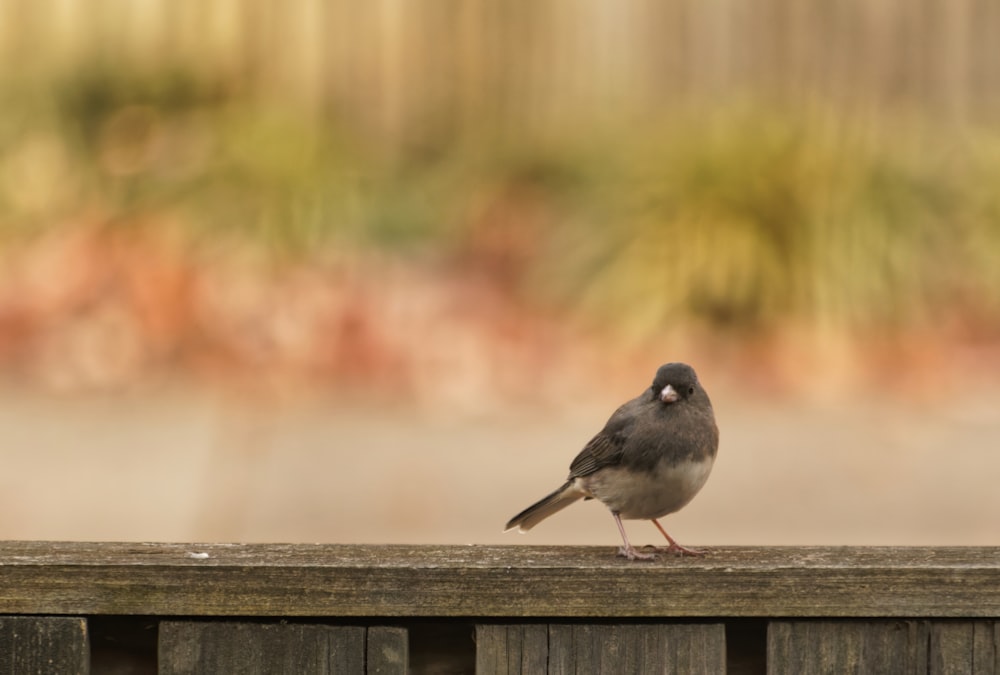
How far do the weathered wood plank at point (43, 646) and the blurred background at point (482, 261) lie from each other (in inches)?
145

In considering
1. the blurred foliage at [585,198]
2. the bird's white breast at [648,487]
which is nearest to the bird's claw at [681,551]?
the bird's white breast at [648,487]

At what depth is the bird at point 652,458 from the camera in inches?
128

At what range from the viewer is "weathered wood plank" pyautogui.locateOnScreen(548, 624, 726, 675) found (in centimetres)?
219

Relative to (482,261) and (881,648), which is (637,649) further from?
(482,261)

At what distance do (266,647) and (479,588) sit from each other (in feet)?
0.98

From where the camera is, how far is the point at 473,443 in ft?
22.7

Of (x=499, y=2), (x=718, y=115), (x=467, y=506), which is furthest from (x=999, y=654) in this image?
(x=499, y=2)

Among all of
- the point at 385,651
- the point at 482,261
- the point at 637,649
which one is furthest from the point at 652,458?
the point at 482,261

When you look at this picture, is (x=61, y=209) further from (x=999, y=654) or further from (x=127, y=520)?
(x=999, y=654)

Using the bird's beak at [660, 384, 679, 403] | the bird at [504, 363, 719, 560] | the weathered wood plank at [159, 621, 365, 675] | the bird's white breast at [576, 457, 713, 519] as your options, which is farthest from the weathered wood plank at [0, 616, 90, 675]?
the bird's beak at [660, 384, 679, 403]

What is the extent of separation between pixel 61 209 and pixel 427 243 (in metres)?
2.01

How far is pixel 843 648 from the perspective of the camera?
2.19m

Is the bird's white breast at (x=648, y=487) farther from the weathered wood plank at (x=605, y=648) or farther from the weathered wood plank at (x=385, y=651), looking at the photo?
the weathered wood plank at (x=385, y=651)

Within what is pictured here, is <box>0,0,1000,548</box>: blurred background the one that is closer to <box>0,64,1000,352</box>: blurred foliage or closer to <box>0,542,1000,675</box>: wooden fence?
<box>0,64,1000,352</box>: blurred foliage
